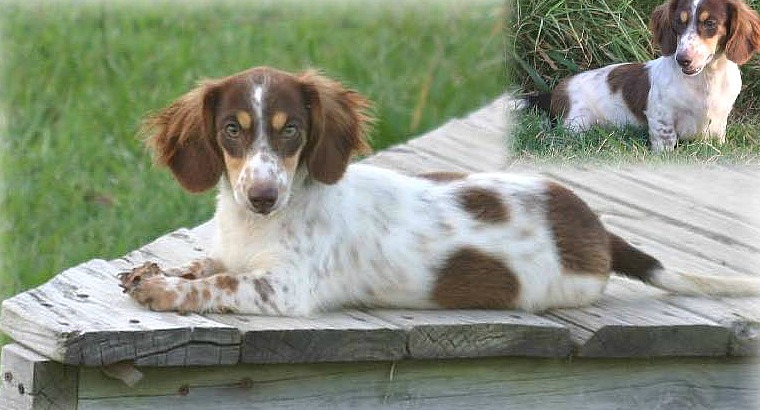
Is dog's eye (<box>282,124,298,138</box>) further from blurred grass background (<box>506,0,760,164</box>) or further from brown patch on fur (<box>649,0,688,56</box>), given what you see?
brown patch on fur (<box>649,0,688,56</box>)

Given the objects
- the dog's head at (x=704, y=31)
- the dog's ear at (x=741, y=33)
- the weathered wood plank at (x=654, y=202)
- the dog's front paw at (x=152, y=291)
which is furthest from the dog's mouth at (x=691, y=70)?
the dog's front paw at (x=152, y=291)

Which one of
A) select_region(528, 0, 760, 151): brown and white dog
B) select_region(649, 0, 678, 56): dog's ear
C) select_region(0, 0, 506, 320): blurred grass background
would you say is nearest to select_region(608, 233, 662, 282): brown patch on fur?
select_region(528, 0, 760, 151): brown and white dog

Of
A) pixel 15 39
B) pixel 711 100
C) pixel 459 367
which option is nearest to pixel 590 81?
pixel 711 100

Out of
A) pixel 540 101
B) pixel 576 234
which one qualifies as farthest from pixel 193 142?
pixel 540 101

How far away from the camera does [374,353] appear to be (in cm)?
467

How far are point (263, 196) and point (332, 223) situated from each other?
12.6 inches

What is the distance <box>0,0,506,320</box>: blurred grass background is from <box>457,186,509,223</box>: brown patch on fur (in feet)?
6.79

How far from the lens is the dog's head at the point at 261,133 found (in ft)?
15.3

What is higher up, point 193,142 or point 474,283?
point 193,142

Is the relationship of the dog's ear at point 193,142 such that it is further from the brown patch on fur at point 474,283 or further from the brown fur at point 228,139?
the brown patch on fur at point 474,283

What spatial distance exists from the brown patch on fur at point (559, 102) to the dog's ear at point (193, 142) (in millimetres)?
1152

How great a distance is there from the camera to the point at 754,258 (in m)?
5.70

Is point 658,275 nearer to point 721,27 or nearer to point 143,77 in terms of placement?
point 721,27

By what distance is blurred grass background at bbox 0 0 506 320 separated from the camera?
7.20m
